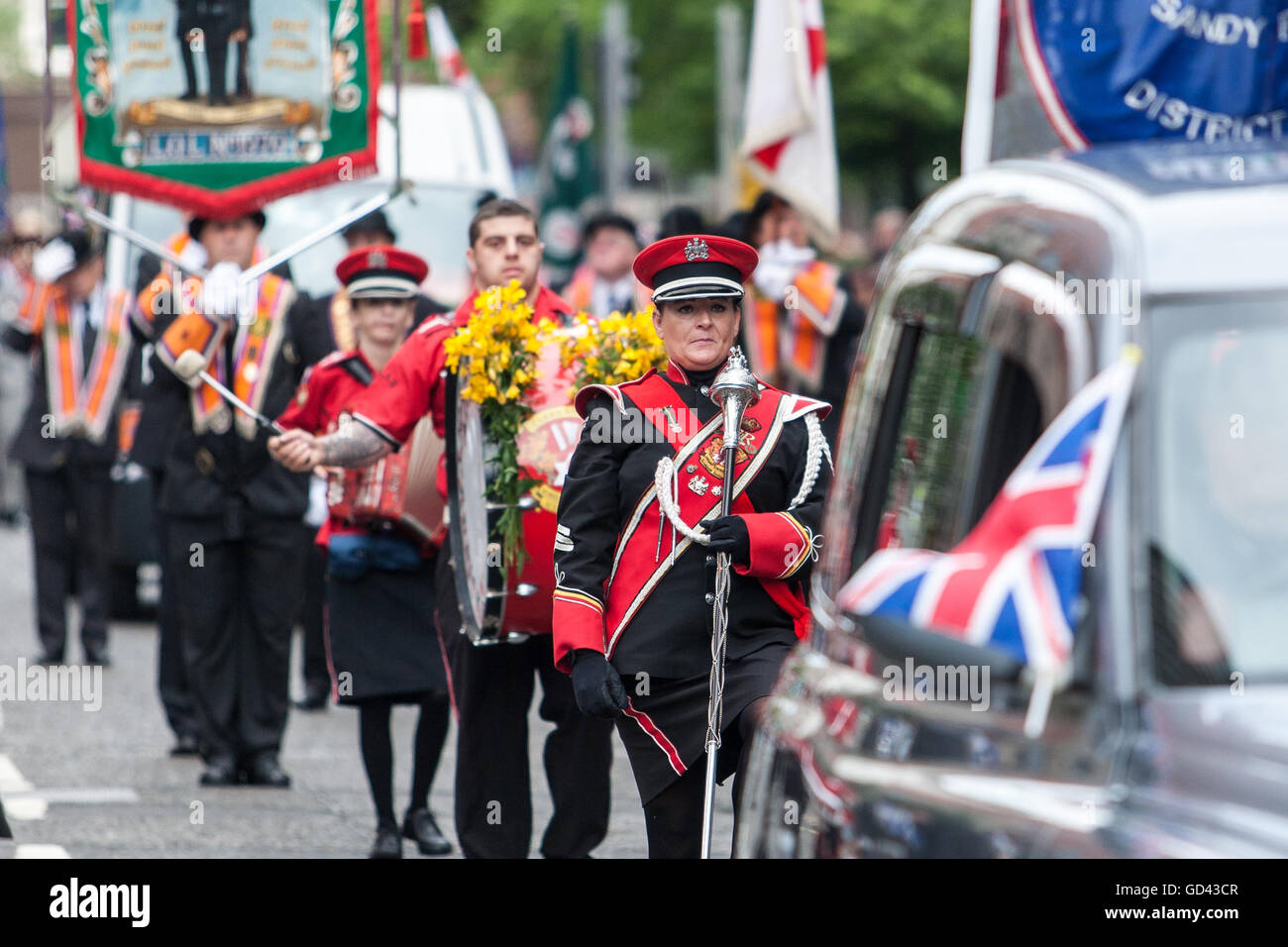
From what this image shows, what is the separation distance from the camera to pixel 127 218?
43.9ft

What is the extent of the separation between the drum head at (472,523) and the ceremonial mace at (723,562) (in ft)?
4.37

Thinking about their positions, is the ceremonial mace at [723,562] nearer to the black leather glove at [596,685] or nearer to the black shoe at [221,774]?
the black leather glove at [596,685]

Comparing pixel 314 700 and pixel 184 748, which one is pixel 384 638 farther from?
pixel 314 700

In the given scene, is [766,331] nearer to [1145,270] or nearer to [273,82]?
[273,82]

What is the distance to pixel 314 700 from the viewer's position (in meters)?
11.4

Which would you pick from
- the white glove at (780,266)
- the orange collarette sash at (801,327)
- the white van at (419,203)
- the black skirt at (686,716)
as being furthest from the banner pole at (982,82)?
the white van at (419,203)

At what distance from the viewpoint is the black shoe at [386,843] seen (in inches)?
295

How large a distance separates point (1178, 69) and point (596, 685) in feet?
6.81

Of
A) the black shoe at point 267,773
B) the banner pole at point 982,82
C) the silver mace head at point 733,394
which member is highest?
the banner pole at point 982,82

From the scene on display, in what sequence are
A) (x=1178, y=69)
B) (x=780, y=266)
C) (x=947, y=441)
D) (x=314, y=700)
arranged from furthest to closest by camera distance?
1. (x=314, y=700)
2. (x=780, y=266)
3. (x=1178, y=69)
4. (x=947, y=441)

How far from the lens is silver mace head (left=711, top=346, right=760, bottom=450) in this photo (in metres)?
4.97

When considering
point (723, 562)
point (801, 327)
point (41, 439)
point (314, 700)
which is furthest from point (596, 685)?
point (41, 439)

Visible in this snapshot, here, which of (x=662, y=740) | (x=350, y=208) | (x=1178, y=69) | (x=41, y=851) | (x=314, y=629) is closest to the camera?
(x=662, y=740)
